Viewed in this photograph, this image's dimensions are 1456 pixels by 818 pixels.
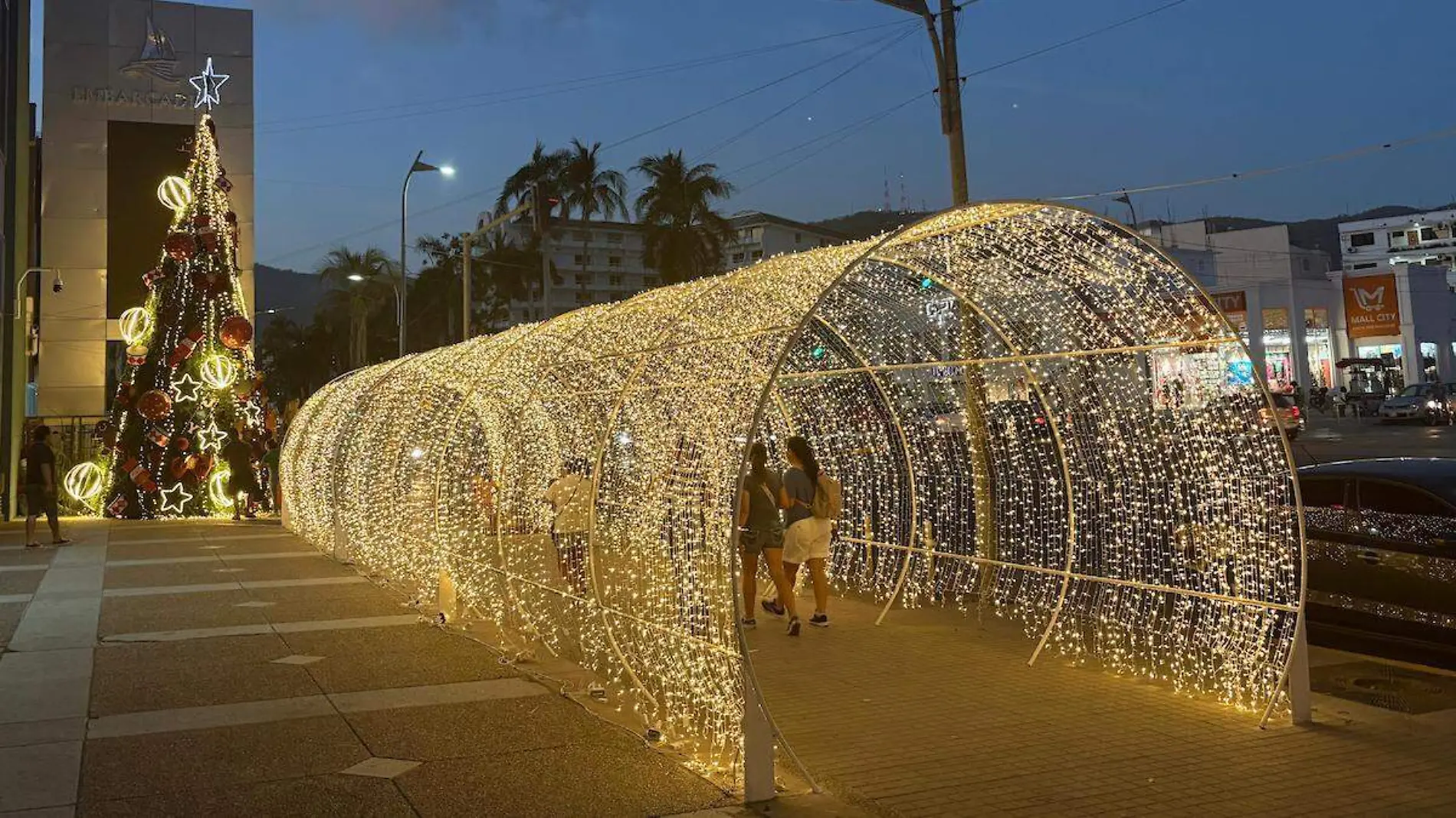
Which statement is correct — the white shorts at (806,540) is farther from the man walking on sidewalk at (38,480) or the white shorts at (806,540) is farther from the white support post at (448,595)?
the man walking on sidewalk at (38,480)

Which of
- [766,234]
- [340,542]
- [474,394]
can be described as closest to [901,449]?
[474,394]

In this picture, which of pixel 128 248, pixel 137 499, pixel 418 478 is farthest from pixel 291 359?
pixel 418 478

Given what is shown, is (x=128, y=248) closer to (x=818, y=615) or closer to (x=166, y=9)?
(x=166, y=9)

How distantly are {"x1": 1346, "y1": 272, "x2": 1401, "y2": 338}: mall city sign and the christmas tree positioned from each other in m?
45.4

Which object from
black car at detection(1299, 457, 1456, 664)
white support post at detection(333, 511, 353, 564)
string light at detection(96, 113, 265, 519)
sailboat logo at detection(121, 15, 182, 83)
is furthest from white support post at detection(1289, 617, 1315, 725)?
sailboat logo at detection(121, 15, 182, 83)

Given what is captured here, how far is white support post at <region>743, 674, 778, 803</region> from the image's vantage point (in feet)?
17.0

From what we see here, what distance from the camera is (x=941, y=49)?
11.7 meters

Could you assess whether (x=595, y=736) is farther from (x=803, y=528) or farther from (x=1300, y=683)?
(x=1300, y=683)

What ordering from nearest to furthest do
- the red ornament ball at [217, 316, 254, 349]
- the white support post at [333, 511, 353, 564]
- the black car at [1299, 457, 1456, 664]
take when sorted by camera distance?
the black car at [1299, 457, 1456, 664] → the white support post at [333, 511, 353, 564] → the red ornament ball at [217, 316, 254, 349]

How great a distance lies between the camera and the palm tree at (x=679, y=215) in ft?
150

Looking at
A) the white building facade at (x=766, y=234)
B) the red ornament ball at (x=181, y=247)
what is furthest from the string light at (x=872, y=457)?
the white building facade at (x=766, y=234)

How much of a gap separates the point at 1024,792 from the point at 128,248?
27503 mm

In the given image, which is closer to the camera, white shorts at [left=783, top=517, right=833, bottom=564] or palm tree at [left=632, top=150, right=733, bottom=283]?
white shorts at [left=783, top=517, right=833, bottom=564]

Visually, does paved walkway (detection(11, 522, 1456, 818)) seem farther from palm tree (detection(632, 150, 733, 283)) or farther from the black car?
palm tree (detection(632, 150, 733, 283))
